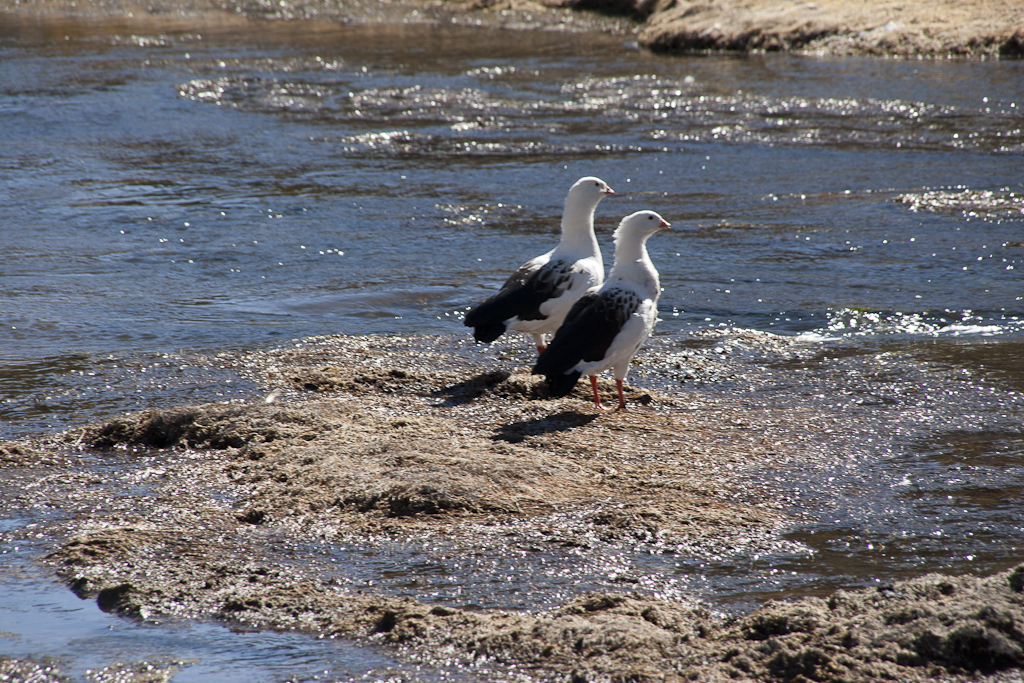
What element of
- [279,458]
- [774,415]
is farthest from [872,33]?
[279,458]

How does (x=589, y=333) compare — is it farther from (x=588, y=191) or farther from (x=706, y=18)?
(x=706, y=18)

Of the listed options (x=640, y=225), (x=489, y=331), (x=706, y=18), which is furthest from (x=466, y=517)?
(x=706, y=18)

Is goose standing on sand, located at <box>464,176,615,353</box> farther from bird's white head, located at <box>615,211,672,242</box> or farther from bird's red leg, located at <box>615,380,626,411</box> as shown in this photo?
bird's red leg, located at <box>615,380,626,411</box>

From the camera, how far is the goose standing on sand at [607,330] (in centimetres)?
616

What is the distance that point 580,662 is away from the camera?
363cm

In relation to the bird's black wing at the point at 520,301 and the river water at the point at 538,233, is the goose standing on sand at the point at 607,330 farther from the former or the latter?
the river water at the point at 538,233

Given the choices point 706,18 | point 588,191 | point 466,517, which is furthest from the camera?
point 706,18

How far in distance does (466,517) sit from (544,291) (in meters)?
2.66

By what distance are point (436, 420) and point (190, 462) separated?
1.38 meters

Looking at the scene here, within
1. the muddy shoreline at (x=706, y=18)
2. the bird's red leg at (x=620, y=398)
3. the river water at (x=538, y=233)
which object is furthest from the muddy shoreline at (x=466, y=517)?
the muddy shoreline at (x=706, y=18)

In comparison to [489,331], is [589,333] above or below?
above

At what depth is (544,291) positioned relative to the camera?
7.10 metres

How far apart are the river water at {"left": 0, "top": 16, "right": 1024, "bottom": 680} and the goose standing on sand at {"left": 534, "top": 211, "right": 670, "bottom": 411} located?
77 centimetres

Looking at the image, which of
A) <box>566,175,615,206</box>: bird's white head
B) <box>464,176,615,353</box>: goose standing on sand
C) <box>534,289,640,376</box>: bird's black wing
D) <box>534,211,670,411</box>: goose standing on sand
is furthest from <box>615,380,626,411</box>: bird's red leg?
<box>566,175,615,206</box>: bird's white head
